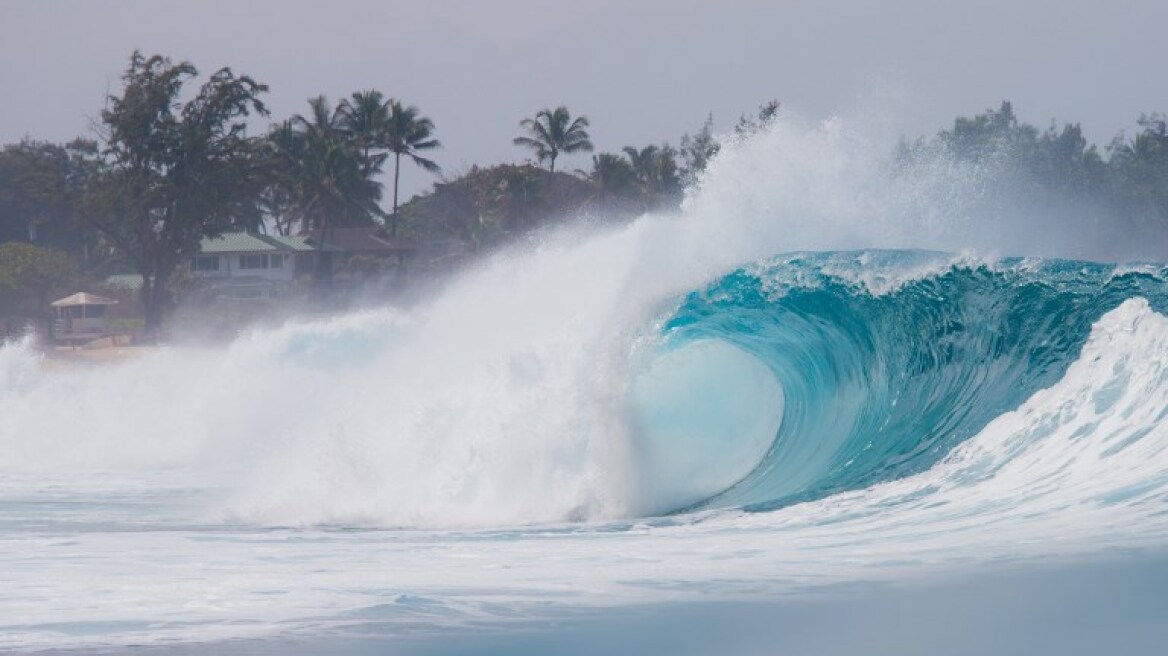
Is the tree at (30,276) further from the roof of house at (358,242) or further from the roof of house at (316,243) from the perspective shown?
the roof of house at (358,242)

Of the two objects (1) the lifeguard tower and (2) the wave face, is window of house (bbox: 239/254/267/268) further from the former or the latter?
(2) the wave face

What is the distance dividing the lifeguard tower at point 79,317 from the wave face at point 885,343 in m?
43.3

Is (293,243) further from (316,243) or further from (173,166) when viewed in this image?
(173,166)

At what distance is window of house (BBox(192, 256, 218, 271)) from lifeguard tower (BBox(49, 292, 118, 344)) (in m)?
16.2

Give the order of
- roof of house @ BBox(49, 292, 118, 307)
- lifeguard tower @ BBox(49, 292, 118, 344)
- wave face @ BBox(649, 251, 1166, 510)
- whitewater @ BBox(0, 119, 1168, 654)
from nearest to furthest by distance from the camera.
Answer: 1. whitewater @ BBox(0, 119, 1168, 654)
2. wave face @ BBox(649, 251, 1166, 510)
3. lifeguard tower @ BBox(49, 292, 118, 344)
4. roof of house @ BBox(49, 292, 118, 307)

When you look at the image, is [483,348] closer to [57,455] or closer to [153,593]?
[57,455]

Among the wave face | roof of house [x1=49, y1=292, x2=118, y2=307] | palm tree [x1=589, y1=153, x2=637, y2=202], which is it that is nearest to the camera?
the wave face

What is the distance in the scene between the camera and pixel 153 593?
1077 cm

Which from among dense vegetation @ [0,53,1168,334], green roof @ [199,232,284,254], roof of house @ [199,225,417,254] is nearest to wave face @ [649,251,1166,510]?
dense vegetation @ [0,53,1168,334]

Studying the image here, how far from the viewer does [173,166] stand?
60531mm

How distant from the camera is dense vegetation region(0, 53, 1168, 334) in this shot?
60.3 metres

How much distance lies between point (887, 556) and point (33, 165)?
191ft

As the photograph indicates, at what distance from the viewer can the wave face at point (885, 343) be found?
1523cm

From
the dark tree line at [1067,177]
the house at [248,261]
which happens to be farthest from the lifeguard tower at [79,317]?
the dark tree line at [1067,177]
